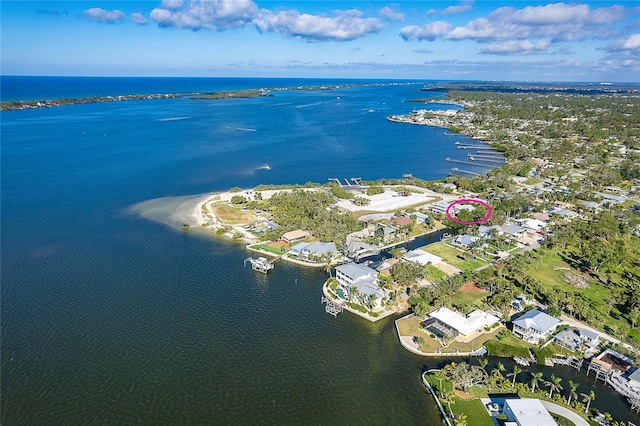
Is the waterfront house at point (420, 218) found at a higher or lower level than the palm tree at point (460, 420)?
higher

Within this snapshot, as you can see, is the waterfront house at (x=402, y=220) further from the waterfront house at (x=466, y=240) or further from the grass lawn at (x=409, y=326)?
the grass lawn at (x=409, y=326)

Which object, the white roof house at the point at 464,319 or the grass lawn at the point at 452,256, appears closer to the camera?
the white roof house at the point at 464,319

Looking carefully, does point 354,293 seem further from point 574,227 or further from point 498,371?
point 574,227

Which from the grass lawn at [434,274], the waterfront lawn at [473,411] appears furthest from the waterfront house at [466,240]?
the waterfront lawn at [473,411]

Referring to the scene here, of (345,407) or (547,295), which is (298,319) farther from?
(547,295)

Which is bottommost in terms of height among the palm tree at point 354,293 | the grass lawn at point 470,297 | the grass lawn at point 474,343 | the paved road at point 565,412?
the paved road at point 565,412

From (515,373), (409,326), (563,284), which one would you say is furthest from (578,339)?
(409,326)

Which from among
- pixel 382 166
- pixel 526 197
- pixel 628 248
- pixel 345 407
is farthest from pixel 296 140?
pixel 345 407

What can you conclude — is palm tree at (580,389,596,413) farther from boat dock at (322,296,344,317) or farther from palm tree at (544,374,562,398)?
boat dock at (322,296,344,317)
